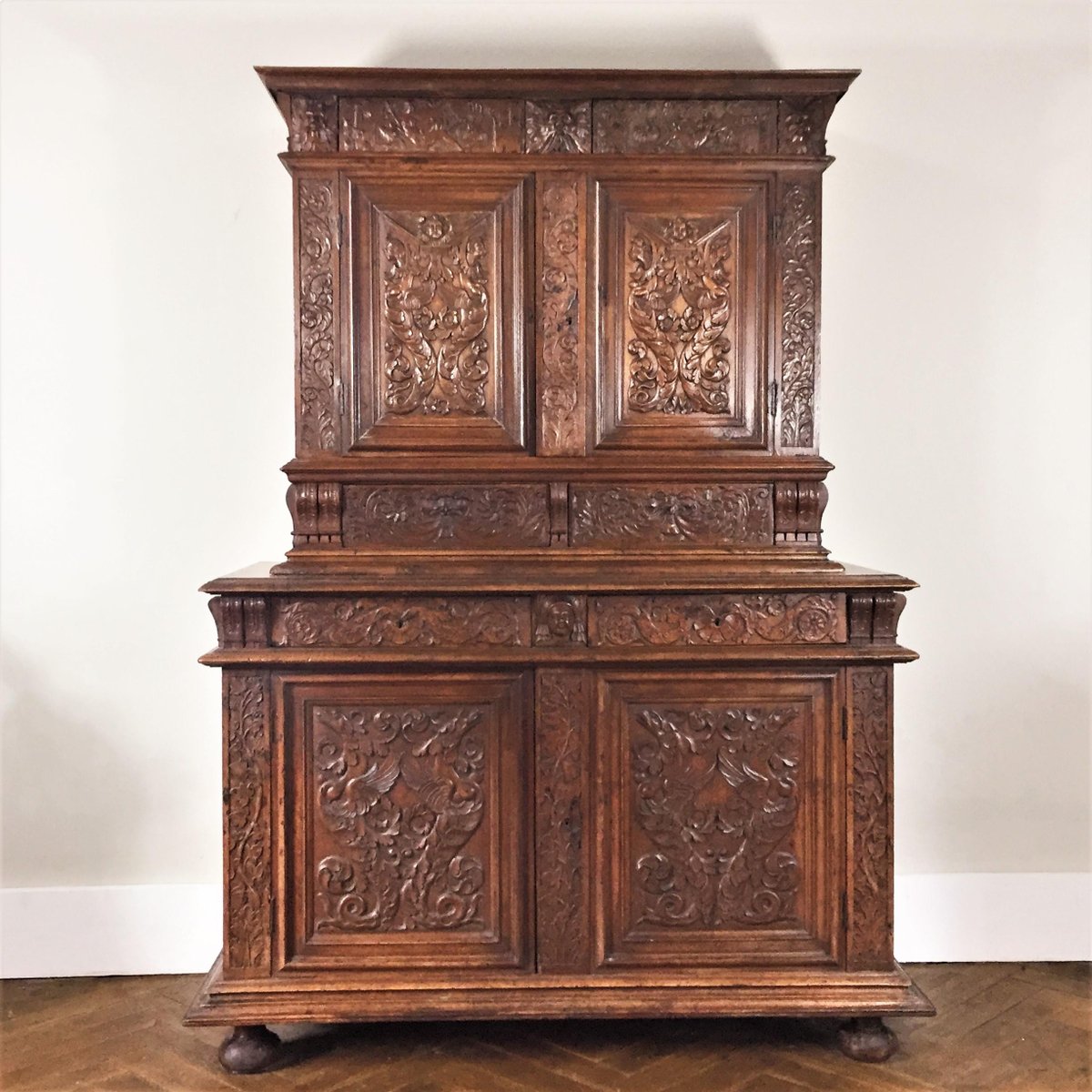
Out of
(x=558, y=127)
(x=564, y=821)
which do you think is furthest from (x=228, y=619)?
(x=558, y=127)

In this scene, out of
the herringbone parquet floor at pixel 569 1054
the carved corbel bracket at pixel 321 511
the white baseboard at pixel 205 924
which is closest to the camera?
the herringbone parquet floor at pixel 569 1054

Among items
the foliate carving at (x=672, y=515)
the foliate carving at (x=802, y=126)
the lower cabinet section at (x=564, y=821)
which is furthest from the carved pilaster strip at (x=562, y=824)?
the foliate carving at (x=802, y=126)

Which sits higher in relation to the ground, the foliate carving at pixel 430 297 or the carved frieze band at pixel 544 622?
the foliate carving at pixel 430 297

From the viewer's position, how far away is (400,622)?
2.39 meters

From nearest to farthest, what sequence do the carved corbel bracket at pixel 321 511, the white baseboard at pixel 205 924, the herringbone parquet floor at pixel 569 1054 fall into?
the herringbone parquet floor at pixel 569 1054 < the carved corbel bracket at pixel 321 511 < the white baseboard at pixel 205 924

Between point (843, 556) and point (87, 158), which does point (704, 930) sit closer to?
point (843, 556)

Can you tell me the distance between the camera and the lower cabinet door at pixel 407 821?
7.91ft

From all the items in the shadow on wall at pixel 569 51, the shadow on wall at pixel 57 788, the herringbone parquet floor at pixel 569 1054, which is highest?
the shadow on wall at pixel 569 51

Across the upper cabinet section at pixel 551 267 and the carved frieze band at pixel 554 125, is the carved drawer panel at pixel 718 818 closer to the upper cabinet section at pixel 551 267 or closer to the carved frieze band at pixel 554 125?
the upper cabinet section at pixel 551 267

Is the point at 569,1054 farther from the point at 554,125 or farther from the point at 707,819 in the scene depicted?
the point at 554,125

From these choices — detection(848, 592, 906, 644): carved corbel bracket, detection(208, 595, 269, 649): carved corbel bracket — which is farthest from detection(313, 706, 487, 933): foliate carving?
detection(848, 592, 906, 644): carved corbel bracket

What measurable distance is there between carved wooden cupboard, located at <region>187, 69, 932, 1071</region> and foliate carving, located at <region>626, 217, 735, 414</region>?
0.16 metres

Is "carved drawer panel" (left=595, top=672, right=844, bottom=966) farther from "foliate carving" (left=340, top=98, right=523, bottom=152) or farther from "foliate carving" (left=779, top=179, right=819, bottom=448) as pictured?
"foliate carving" (left=340, top=98, right=523, bottom=152)

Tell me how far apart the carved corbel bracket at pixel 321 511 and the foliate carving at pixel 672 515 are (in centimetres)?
62
